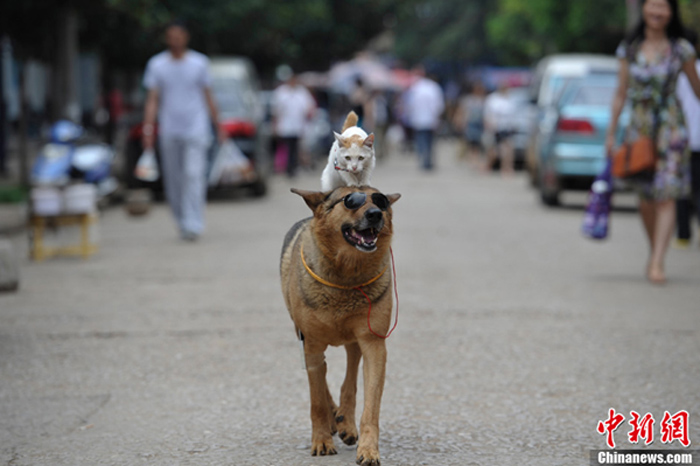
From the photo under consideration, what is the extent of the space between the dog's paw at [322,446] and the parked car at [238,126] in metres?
12.8

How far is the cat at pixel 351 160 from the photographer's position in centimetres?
451

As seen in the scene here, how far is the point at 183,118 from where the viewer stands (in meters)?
12.3

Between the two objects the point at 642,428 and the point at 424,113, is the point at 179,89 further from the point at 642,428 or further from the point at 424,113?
the point at 424,113

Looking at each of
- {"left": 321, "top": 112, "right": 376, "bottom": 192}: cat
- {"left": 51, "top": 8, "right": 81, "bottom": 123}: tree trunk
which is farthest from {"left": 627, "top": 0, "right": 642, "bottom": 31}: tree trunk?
{"left": 321, "top": 112, "right": 376, "bottom": 192}: cat

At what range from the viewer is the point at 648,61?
30.2 feet

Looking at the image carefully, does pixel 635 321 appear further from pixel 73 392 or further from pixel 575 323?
pixel 73 392

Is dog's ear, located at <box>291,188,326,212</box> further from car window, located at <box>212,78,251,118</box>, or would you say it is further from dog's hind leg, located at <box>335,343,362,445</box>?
car window, located at <box>212,78,251,118</box>

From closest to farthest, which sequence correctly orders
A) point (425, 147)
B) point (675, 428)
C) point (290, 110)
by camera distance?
1. point (675, 428)
2. point (290, 110)
3. point (425, 147)

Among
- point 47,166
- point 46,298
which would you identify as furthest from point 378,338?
point 47,166

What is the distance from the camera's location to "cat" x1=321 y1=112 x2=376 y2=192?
4512 mm

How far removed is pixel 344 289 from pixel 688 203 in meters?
8.14

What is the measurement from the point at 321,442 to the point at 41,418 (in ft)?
4.93

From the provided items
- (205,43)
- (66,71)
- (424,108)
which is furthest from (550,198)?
(205,43)

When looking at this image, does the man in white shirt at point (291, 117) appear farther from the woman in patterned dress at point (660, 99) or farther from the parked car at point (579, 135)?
the woman in patterned dress at point (660, 99)
